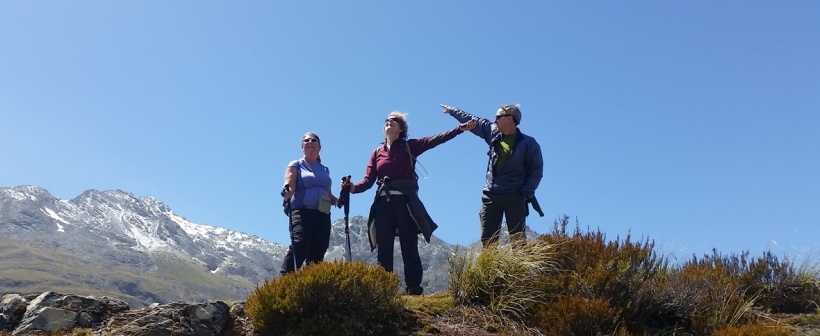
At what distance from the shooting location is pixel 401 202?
305 inches

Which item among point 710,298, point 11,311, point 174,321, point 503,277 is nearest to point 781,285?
point 710,298

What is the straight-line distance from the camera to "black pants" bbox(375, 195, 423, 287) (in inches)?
304

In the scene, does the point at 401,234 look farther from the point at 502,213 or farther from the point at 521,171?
the point at 521,171

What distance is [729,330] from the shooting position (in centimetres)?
531

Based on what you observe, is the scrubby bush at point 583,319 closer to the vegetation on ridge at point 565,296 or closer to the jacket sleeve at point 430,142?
the vegetation on ridge at point 565,296

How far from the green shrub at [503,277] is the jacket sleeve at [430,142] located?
1.86 m

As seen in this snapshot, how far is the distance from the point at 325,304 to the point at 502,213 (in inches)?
112

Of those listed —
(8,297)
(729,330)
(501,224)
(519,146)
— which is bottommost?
(729,330)

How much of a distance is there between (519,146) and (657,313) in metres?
2.36

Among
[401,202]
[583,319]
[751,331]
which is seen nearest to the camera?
[751,331]

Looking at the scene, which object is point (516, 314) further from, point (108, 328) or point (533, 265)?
point (108, 328)

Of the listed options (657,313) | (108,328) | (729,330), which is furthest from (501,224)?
(108,328)

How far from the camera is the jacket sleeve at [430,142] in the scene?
805 centimetres

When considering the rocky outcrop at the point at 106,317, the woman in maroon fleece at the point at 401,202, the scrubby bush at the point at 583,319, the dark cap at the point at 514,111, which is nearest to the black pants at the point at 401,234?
the woman in maroon fleece at the point at 401,202
